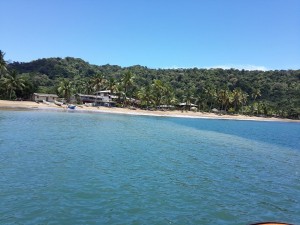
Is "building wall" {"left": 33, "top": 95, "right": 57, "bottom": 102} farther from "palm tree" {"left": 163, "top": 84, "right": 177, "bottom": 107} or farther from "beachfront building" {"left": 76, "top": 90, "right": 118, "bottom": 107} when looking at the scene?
"palm tree" {"left": 163, "top": 84, "right": 177, "bottom": 107}

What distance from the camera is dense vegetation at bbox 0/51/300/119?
10488 cm

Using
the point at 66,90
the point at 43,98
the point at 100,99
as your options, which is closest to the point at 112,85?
the point at 100,99

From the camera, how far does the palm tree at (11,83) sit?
8725 cm

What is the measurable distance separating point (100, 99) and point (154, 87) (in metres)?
19.6

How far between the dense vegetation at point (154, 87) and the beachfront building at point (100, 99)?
2.51 m

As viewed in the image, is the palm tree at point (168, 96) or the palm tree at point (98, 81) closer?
the palm tree at point (98, 81)

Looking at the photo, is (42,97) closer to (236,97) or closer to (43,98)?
(43,98)

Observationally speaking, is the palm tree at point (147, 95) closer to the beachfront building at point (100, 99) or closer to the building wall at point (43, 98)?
the beachfront building at point (100, 99)

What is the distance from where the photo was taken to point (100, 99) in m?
112

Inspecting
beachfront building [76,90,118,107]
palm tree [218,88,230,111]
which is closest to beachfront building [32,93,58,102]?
beachfront building [76,90,118,107]

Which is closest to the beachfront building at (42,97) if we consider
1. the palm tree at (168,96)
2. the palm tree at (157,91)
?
the palm tree at (157,91)

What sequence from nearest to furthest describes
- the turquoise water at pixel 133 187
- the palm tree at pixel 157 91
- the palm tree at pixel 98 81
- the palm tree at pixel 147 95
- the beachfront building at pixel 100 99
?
the turquoise water at pixel 133 187 → the beachfront building at pixel 100 99 → the palm tree at pixel 147 95 → the palm tree at pixel 157 91 → the palm tree at pixel 98 81

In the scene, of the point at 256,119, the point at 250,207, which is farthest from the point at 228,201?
the point at 256,119

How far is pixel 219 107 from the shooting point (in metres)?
144
